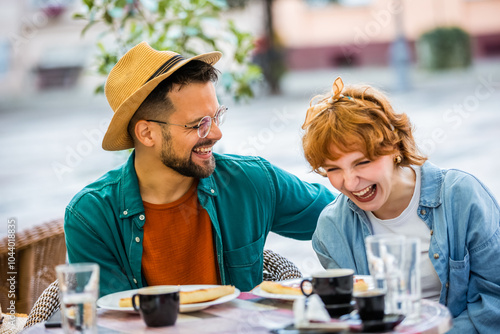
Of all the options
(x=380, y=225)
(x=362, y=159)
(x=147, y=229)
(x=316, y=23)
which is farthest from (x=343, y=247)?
(x=316, y=23)

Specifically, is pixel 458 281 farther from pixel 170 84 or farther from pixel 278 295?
pixel 170 84

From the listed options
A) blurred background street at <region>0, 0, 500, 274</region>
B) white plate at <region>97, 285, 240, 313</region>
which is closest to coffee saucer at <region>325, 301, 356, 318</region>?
white plate at <region>97, 285, 240, 313</region>

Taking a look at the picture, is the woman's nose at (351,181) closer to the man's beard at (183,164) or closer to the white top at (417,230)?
the white top at (417,230)

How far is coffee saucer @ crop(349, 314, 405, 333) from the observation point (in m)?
1.61

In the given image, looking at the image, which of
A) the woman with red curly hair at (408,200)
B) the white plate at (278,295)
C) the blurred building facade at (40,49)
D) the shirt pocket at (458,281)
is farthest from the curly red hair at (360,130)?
the blurred building facade at (40,49)

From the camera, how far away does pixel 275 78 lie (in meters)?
17.1

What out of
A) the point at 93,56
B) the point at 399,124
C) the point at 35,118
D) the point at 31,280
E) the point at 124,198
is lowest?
the point at 31,280

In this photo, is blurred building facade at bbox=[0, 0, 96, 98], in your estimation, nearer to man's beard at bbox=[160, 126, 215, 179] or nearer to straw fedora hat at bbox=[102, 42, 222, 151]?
straw fedora hat at bbox=[102, 42, 222, 151]

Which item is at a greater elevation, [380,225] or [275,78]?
[275,78]

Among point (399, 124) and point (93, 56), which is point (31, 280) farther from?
point (399, 124)

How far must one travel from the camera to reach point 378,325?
161 cm

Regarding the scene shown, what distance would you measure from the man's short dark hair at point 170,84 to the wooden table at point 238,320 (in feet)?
3.21

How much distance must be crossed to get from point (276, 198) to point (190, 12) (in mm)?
1317

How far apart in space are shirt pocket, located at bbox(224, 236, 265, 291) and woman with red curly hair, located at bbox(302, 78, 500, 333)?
40 cm
